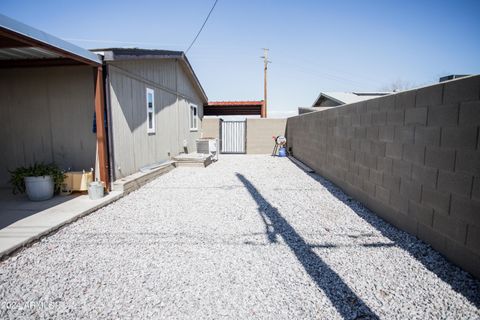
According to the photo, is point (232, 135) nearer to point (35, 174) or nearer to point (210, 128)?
point (210, 128)

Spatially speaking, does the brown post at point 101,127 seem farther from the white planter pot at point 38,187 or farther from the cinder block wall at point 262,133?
the cinder block wall at point 262,133

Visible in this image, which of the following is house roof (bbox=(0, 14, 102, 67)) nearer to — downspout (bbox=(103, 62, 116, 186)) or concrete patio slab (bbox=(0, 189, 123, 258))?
downspout (bbox=(103, 62, 116, 186))

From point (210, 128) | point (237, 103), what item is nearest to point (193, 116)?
point (210, 128)

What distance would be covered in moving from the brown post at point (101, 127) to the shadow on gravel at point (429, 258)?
4.62 m

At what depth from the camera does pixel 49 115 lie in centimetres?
537

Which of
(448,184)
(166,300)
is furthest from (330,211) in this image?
(166,300)

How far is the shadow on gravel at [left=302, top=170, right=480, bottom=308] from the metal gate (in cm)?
1095

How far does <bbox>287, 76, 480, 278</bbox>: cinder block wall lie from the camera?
2.42 m

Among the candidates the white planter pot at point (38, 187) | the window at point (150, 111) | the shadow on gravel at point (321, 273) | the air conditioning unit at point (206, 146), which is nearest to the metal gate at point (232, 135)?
the air conditioning unit at point (206, 146)

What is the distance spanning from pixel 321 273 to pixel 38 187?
4.77 metres

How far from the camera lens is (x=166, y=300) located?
6.98ft

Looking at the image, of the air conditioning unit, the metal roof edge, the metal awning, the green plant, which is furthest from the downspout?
the metal awning

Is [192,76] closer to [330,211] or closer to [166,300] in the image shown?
[330,211]

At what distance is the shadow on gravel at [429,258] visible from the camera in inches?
87.7
